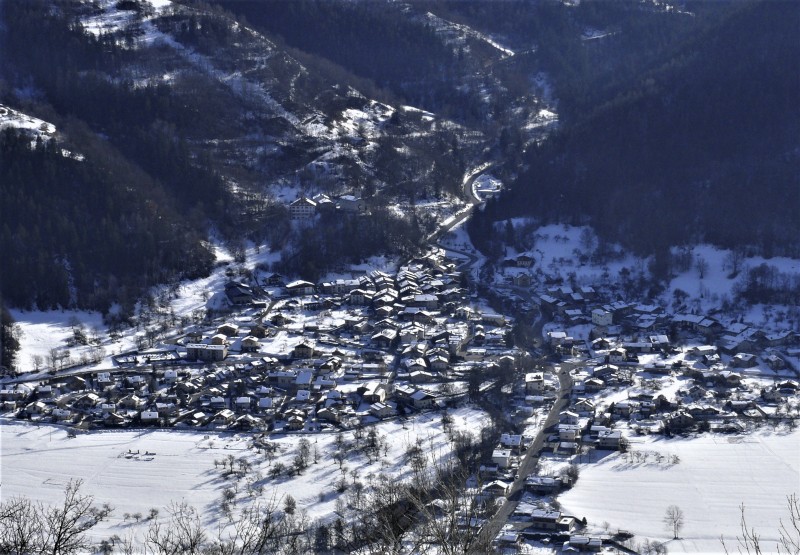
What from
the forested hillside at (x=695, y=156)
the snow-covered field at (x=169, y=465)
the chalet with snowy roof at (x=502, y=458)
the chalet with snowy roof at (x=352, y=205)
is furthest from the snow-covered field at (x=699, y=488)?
the chalet with snowy roof at (x=352, y=205)

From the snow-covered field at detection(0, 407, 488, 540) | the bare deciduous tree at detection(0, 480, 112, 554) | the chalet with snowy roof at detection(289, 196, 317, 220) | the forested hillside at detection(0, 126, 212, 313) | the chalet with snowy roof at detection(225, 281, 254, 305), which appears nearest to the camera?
the bare deciduous tree at detection(0, 480, 112, 554)

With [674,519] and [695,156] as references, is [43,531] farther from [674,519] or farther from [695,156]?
[695,156]

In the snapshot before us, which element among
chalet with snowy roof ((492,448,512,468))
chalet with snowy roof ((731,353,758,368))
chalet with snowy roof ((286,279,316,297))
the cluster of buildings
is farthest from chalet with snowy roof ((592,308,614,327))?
chalet with snowy roof ((492,448,512,468))

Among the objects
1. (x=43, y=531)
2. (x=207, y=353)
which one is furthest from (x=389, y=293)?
(x=43, y=531)

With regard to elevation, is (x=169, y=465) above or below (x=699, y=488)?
below

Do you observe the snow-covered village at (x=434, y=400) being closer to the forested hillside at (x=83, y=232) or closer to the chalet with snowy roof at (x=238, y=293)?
the chalet with snowy roof at (x=238, y=293)

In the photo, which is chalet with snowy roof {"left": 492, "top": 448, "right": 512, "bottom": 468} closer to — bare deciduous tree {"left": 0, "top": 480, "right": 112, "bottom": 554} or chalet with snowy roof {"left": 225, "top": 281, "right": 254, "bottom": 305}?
bare deciduous tree {"left": 0, "top": 480, "right": 112, "bottom": 554}
